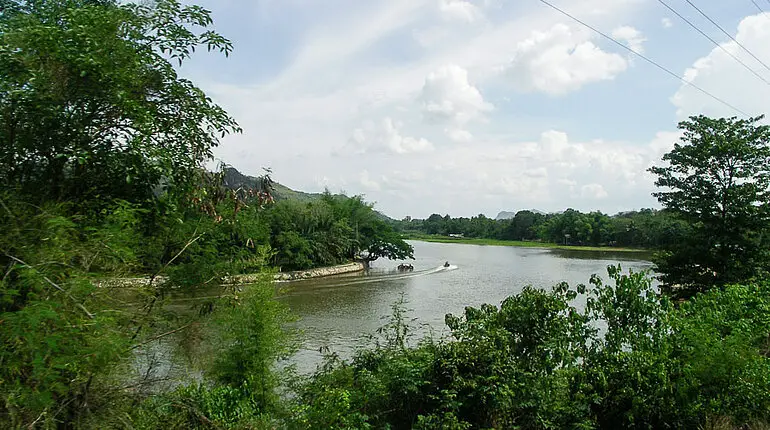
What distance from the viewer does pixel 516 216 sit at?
9444 cm

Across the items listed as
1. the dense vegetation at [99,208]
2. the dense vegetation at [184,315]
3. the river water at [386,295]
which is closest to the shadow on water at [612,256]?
the river water at [386,295]

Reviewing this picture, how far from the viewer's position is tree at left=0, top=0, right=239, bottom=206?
331 centimetres

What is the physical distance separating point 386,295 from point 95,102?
68.3 ft

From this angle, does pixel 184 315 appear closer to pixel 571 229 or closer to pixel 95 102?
pixel 95 102

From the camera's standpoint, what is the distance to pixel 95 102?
3.55 meters

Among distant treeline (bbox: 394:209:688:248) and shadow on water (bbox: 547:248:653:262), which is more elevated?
distant treeline (bbox: 394:209:688:248)

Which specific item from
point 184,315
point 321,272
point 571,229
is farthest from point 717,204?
point 571,229

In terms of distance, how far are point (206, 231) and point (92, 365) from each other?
1.53 metres

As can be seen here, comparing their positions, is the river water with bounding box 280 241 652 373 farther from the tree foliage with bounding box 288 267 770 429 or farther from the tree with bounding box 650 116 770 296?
the tree with bounding box 650 116 770 296

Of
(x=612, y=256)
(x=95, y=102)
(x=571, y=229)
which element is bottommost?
(x=612, y=256)

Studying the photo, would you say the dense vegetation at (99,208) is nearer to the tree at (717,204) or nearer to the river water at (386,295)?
the river water at (386,295)

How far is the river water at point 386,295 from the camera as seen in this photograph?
14.0m

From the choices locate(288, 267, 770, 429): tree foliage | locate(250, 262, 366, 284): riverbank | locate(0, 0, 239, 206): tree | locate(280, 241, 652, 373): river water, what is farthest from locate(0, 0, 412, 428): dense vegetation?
locate(250, 262, 366, 284): riverbank

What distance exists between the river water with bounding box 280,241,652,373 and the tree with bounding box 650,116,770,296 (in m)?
6.70
